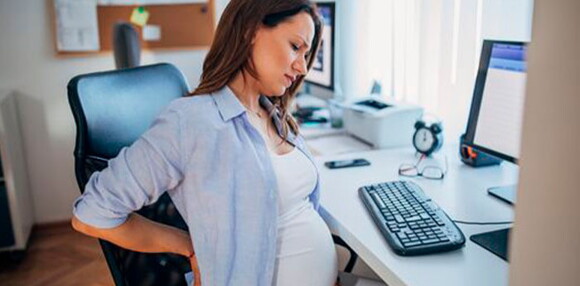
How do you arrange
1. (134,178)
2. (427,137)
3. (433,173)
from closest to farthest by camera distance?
(134,178) < (433,173) < (427,137)

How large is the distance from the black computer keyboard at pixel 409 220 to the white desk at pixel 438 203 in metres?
0.02

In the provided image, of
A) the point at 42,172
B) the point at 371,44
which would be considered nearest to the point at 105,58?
the point at 42,172

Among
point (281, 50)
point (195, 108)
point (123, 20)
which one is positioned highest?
point (123, 20)

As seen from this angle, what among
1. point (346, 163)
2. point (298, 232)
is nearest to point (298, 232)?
point (298, 232)

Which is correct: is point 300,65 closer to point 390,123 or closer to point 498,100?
point 498,100

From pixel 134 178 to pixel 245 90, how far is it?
14.4 inches

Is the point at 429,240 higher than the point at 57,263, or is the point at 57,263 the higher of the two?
the point at 429,240

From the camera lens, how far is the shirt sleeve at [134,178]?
1.06 meters

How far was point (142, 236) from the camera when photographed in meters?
1.15

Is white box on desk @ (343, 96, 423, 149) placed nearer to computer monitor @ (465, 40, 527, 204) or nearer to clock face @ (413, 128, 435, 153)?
clock face @ (413, 128, 435, 153)

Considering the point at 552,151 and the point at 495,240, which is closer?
the point at 552,151

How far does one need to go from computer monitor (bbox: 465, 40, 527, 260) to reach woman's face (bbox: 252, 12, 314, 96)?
614mm

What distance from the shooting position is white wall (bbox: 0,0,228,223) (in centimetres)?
298

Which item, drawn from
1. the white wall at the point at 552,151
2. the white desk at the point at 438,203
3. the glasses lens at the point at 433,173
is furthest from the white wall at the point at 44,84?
the white wall at the point at 552,151
